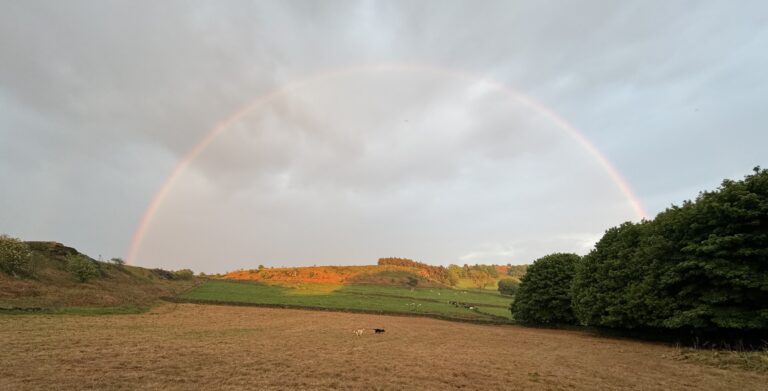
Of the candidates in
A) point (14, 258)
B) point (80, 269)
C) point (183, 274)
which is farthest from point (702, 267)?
point (183, 274)

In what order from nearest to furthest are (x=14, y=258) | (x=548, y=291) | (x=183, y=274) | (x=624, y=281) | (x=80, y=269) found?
(x=624, y=281), (x=14, y=258), (x=80, y=269), (x=548, y=291), (x=183, y=274)

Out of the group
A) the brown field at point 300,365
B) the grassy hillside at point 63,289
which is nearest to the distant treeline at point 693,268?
the brown field at point 300,365

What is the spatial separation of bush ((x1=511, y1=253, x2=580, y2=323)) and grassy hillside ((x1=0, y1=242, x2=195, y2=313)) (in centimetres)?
6056

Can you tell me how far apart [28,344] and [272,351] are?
14.1 meters

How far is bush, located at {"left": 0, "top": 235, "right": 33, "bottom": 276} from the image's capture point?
5112cm

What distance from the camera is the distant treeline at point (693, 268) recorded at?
30203 millimetres

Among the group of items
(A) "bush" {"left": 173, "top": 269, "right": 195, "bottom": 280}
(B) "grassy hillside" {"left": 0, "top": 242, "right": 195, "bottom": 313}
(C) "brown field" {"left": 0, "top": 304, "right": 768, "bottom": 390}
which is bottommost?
(C) "brown field" {"left": 0, "top": 304, "right": 768, "bottom": 390}

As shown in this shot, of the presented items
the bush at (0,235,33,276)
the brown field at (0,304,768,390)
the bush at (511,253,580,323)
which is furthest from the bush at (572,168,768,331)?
the bush at (0,235,33,276)

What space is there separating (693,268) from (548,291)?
99.6 feet

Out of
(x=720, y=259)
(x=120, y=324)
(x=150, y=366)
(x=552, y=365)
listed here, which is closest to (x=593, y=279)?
(x=720, y=259)

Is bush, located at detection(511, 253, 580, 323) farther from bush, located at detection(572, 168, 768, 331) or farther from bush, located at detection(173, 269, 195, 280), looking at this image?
bush, located at detection(173, 269, 195, 280)

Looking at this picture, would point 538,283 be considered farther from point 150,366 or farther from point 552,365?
point 150,366

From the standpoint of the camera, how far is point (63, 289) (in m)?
52.4

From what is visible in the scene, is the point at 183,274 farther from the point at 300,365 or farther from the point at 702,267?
the point at 702,267
